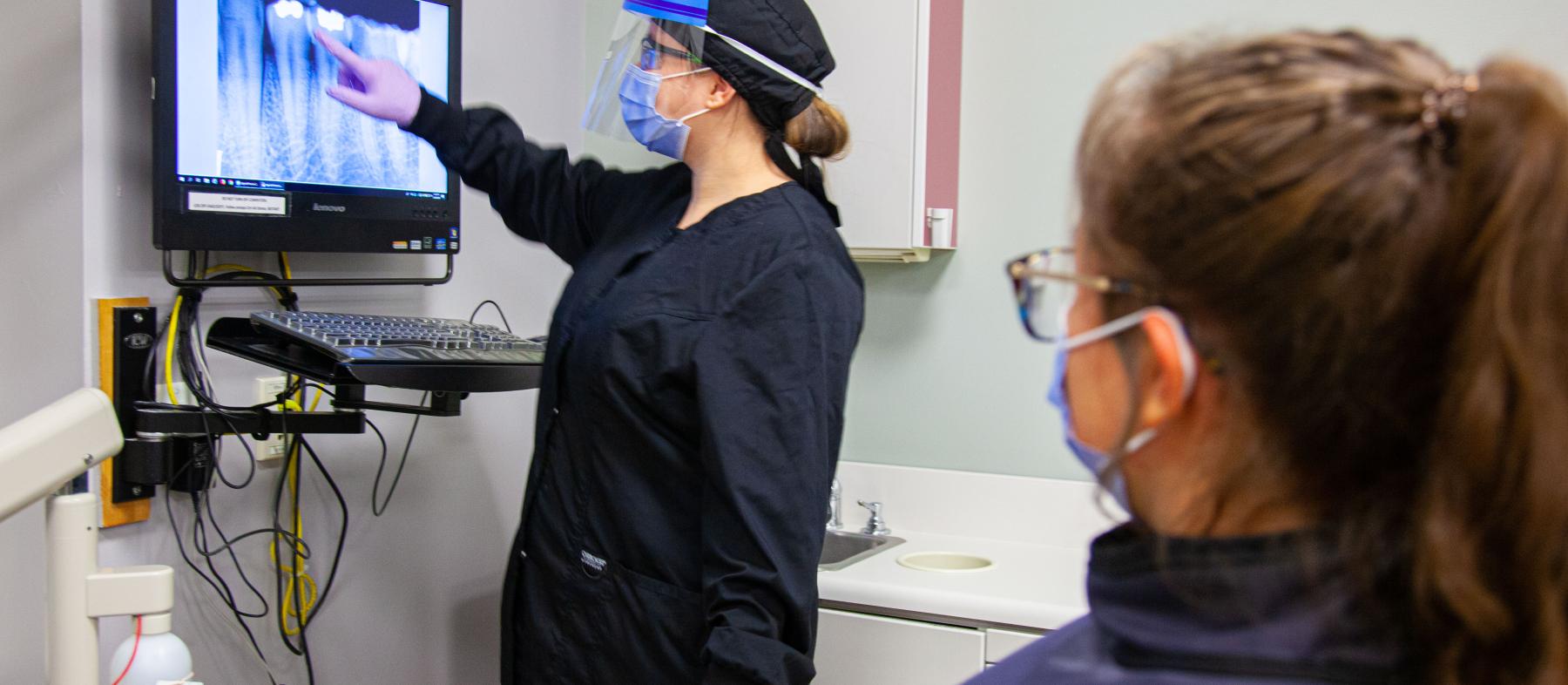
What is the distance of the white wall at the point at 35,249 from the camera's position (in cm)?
170

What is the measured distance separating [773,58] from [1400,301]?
112 centimetres

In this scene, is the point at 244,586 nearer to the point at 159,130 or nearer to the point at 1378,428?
the point at 159,130

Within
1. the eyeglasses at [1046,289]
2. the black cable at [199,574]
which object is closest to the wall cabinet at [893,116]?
the black cable at [199,574]

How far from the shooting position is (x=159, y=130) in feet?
5.63

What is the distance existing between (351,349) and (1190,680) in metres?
1.17

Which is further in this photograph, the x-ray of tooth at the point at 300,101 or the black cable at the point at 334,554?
the black cable at the point at 334,554

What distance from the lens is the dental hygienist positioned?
145 cm

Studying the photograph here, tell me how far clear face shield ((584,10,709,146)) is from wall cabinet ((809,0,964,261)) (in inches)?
27.0

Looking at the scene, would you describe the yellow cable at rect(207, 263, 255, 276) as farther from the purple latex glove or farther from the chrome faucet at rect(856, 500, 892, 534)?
the chrome faucet at rect(856, 500, 892, 534)

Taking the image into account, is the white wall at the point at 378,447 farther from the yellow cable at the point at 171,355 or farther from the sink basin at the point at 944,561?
the sink basin at the point at 944,561

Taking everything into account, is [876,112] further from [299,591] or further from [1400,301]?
[1400,301]

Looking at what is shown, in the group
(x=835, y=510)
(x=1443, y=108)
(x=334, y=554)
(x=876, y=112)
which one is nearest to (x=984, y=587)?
(x=835, y=510)

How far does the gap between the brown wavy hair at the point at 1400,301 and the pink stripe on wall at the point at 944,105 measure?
175 centimetres

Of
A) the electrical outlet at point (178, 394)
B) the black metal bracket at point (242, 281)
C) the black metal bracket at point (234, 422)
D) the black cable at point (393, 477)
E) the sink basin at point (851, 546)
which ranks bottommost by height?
the sink basin at point (851, 546)
